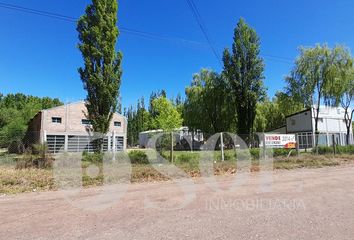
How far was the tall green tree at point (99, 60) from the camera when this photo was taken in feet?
58.2

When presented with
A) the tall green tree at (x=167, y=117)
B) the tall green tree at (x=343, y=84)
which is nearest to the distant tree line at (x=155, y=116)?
the tall green tree at (x=167, y=117)

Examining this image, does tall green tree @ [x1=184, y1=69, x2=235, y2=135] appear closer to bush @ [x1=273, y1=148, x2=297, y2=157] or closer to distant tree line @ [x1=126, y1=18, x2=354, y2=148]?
distant tree line @ [x1=126, y1=18, x2=354, y2=148]

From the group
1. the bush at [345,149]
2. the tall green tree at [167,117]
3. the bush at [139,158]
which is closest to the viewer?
the bush at [139,158]

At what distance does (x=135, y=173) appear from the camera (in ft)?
36.0

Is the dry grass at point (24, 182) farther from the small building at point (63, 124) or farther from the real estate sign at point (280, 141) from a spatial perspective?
the small building at point (63, 124)

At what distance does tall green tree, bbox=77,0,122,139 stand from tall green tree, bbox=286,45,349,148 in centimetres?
1890

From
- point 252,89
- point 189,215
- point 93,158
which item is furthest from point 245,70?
point 189,215

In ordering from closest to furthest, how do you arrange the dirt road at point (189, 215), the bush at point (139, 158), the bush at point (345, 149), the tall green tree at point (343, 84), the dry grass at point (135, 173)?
the dirt road at point (189, 215) → the dry grass at point (135, 173) → the bush at point (139, 158) → the bush at point (345, 149) → the tall green tree at point (343, 84)

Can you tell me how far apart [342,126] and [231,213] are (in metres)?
38.6

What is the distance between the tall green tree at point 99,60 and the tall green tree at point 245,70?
18195 mm

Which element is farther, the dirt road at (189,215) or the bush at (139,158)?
the bush at (139,158)

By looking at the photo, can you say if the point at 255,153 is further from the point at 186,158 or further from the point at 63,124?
the point at 63,124

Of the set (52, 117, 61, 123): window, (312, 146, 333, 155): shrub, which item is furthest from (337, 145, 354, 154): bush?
→ (52, 117, 61, 123): window

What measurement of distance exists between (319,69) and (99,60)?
20711 millimetres
